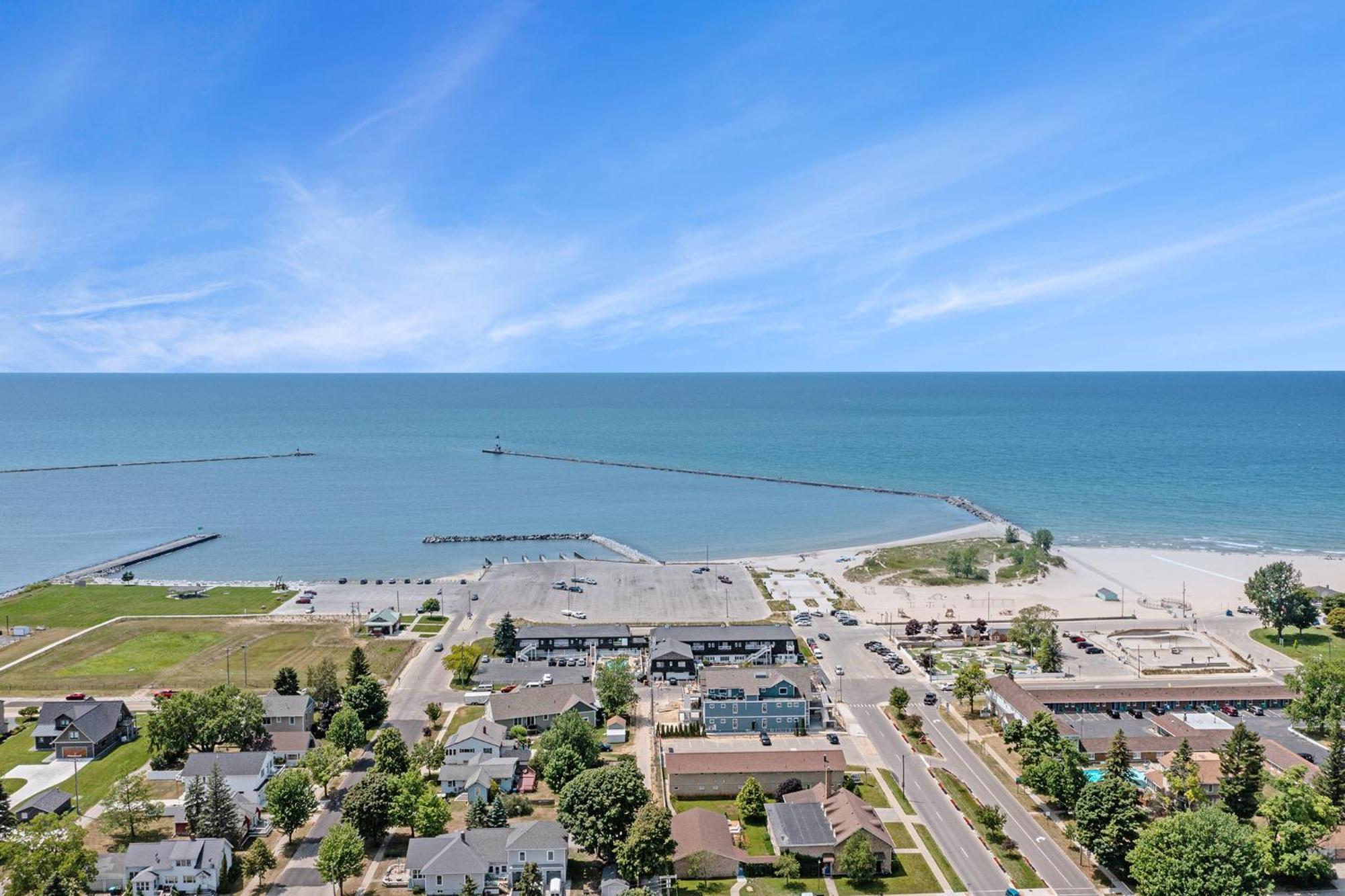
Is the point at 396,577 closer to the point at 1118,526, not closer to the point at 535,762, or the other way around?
the point at 535,762

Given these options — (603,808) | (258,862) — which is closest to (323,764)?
(258,862)

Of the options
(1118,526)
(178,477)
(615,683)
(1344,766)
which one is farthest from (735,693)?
(178,477)

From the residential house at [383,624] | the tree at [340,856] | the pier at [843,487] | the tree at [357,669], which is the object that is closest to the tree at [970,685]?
the tree at [340,856]

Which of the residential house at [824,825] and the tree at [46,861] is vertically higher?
the tree at [46,861]

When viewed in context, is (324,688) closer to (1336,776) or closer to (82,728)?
(82,728)

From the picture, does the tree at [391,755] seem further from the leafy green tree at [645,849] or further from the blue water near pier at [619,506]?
the blue water near pier at [619,506]
